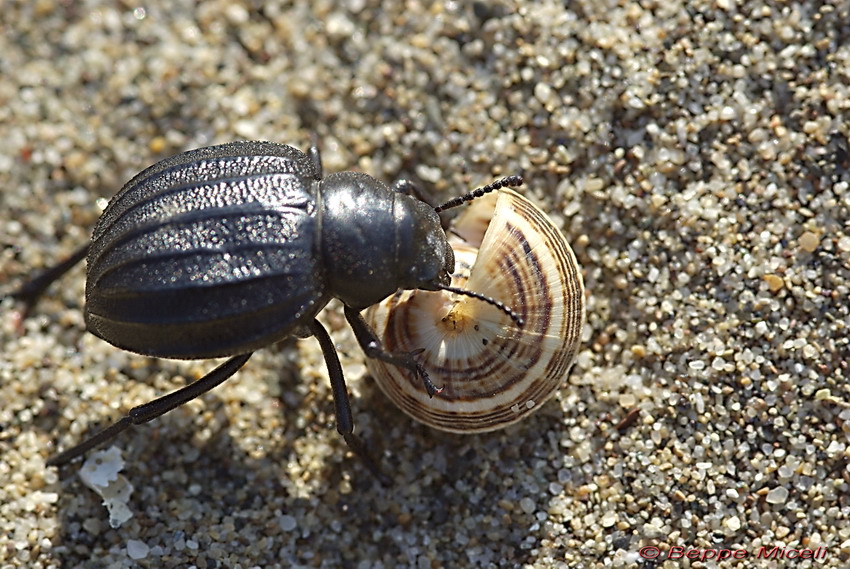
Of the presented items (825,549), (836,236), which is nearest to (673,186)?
(836,236)

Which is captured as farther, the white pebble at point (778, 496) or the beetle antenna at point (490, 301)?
the white pebble at point (778, 496)

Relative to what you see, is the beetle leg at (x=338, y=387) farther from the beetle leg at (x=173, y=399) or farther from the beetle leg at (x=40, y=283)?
the beetle leg at (x=40, y=283)

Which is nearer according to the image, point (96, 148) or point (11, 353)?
point (11, 353)

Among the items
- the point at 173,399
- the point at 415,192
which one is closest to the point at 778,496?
the point at 415,192

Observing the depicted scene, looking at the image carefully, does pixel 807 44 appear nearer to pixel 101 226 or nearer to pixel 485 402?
pixel 485 402

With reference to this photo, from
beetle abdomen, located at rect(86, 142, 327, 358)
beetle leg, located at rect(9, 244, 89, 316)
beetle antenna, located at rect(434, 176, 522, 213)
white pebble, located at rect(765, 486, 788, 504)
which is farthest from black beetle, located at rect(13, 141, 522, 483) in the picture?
white pebble, located at rect(765, 486, 788, 504)

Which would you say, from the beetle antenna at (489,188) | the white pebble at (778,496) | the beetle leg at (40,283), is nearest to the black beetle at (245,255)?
the beetle antenna at (489,188)

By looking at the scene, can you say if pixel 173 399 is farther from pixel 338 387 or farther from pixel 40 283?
pixel 40 283
